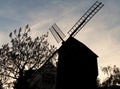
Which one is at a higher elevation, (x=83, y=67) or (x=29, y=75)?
(x=29, y=75)

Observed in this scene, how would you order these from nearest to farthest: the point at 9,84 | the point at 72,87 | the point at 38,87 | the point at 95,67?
the point at 72,87
the point at 95,67
the point at 38,87
the point at 9,84

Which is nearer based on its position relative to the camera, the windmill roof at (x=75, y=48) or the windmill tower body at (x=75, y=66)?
the windmill tower body at (x=75, y=66)

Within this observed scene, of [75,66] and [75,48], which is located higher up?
[75,48]

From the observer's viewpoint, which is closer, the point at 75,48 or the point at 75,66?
the point at 75,66

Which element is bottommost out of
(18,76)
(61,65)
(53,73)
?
(61,65)

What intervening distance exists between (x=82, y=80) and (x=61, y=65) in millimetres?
3053

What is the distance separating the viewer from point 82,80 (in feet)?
99.3

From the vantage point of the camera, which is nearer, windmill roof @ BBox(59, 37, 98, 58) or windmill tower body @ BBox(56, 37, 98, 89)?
windmill tower body @ BBox(56, 37, 98, 89)

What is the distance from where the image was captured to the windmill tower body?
29.7 m

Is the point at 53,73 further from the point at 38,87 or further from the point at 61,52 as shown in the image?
the point at 61,52

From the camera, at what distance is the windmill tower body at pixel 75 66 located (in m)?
29.7

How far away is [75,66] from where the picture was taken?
99.4ft

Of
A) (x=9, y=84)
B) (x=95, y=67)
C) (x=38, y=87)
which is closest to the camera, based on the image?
(x=95, y=67)

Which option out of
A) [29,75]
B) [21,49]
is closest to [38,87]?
[29,75]
